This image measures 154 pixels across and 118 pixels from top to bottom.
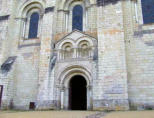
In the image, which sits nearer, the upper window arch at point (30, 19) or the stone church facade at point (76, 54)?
the stone church facade at point (76, 54)

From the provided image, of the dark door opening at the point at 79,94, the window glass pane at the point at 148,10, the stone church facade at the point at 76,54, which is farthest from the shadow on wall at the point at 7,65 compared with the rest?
the window glass pane at the point at 148,10

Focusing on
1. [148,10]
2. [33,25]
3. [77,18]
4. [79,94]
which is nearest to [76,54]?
[77,18]

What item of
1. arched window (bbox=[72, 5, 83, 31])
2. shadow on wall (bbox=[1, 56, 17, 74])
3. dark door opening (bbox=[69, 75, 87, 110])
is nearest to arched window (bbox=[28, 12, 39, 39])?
shadow on wall (bbox=[1, 56, 17, 74])

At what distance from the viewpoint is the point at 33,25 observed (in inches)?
591

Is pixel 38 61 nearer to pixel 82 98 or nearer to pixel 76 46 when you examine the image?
pixel 76 46

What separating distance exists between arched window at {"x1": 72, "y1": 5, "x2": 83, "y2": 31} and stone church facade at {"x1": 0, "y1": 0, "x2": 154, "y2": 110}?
0.08 meters

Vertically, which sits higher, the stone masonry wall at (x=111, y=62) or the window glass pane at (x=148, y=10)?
the window glass pane at (x=148, y=10)

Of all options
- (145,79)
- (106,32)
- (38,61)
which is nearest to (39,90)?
(38,61)

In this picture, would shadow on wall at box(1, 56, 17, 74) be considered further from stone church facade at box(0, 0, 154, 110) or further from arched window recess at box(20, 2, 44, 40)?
arched window recess at box(20, 2, 44, 40)

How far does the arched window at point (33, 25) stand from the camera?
1469 centimetres

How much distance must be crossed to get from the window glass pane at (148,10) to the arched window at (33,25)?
863cm

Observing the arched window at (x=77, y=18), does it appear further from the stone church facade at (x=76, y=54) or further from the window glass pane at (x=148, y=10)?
the window glass pane at (x=148, y=10)

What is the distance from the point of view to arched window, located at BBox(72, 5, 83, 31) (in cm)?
1335

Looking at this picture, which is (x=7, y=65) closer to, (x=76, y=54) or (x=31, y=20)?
(x=31, y=20)
